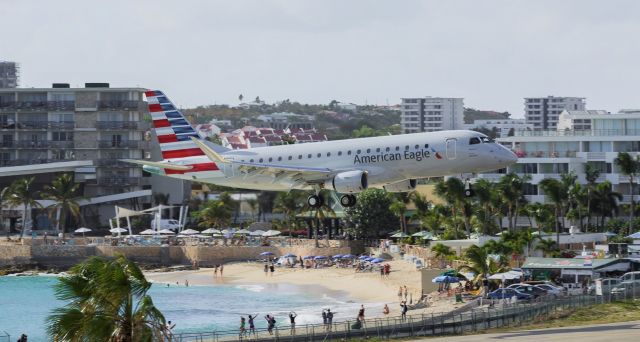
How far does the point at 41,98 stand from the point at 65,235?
81.6 ft

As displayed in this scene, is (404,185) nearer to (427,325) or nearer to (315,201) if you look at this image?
(315,201)

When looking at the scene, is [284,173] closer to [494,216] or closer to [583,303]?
[583,303]

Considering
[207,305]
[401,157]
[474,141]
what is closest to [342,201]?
[401,157]

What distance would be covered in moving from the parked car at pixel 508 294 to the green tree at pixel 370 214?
183 ft

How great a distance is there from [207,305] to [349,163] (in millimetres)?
34755

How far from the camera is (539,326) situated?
63.0m

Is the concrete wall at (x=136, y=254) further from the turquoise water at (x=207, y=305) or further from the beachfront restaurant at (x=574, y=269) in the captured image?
the beachfront restaurant at (x=574, y=269)

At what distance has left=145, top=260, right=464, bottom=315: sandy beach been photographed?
327 feet

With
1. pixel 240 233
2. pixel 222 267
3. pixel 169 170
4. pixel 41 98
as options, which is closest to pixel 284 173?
pixel 169 170

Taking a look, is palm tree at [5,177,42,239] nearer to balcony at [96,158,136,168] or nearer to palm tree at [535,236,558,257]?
balcony at [96,158,136,168]

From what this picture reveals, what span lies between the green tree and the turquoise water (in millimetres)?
19833

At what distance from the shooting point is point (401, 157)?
70.2 meters

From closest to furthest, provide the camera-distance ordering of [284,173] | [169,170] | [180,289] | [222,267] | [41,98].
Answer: [284,173], [169,170], [180,289], [222,267], [41,98]

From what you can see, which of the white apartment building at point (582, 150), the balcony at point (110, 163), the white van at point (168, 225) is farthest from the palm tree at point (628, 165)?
the balcony at point (110, 163)
